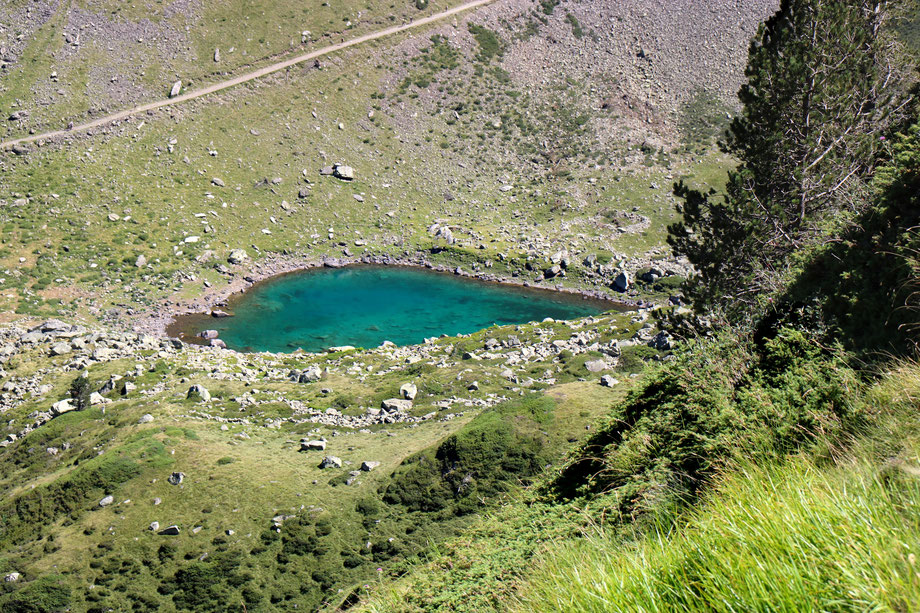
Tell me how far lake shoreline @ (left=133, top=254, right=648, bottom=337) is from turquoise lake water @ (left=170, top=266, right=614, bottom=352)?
88 cm

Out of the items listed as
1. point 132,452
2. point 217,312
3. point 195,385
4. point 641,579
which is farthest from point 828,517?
point 217,312

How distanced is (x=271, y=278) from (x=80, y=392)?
3480cm

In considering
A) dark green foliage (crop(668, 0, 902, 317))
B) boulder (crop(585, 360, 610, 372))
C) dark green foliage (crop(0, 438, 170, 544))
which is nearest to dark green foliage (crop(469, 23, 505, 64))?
boulder (crop(585, 360, 610, 372))

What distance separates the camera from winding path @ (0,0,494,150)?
71.9 m

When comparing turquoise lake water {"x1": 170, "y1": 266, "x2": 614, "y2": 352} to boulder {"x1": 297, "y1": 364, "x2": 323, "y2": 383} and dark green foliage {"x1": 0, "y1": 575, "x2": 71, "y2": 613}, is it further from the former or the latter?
dark green foliage {"x1": 0, "y1": 575, "x2": 71, "y2": 613}

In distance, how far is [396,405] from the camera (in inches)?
1247

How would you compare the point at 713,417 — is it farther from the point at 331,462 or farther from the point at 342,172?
the point at 342,172

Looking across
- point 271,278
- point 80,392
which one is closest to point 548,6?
point 271,278

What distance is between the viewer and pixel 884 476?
551 cm

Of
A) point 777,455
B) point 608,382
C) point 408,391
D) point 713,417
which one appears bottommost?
point 408,391

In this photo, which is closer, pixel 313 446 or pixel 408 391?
pixel 313 446

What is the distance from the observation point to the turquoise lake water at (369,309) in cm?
5578

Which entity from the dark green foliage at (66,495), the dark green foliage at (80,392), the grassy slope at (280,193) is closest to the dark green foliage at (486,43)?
the grassy slope at (280,193)

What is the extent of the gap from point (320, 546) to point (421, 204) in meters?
64.8
